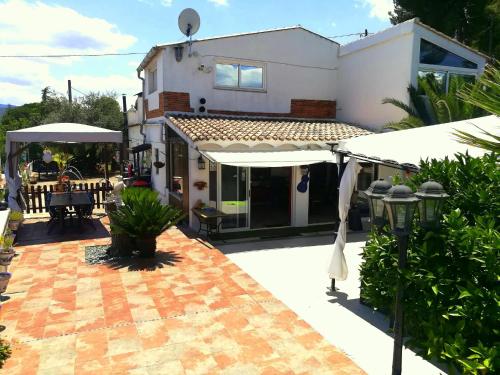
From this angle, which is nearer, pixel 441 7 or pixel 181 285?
pixel 181 285

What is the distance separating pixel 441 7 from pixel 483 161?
111ft

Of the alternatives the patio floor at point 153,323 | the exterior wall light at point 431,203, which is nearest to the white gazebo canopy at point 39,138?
the patio floor at point 153,323

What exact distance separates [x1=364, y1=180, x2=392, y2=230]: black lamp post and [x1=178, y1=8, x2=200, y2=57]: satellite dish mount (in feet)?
53.0

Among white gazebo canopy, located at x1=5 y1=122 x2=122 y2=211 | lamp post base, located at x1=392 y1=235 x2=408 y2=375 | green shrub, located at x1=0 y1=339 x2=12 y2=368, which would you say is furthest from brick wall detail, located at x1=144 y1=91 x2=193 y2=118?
lamp post base, located at x1=392 y1=235 x2=408 y2=375

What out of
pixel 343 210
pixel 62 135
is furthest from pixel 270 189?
pixel 343 210

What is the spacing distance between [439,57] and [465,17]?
63.4ft

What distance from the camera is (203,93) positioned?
20.6 metres

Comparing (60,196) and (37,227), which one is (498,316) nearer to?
(60,196)

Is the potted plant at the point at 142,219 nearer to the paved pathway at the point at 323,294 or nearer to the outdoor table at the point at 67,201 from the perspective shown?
the paved pathway at the point at 323,294

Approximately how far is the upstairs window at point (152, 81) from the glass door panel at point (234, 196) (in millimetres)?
8468

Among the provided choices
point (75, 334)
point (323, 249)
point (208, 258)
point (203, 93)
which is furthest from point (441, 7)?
point (75, 334)

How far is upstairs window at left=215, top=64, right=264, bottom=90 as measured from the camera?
69.2 ft

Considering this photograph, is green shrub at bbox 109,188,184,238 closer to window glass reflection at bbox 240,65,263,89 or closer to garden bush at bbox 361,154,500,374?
garden bush at bbox 361,154,500,374

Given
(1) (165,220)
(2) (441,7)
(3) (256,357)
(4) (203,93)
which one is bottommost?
(3) (256,357)
